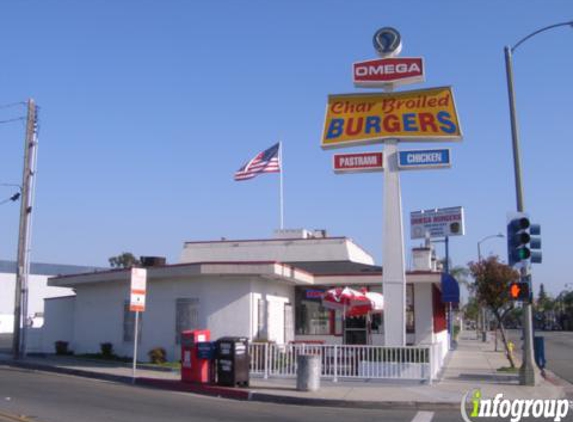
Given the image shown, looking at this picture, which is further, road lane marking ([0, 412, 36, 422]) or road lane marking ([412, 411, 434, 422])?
road lane marking ([412, 411, 434, 422])

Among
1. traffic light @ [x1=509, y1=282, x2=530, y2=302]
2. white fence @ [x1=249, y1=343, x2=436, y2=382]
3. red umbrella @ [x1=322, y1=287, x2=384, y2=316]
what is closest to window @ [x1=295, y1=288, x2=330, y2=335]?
red umbrella @ [x1=322, y1=287, x2=384, y2=316]

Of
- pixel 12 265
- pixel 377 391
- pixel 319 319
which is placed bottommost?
pixel 377 391

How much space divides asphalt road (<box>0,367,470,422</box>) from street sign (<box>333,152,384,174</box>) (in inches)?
353

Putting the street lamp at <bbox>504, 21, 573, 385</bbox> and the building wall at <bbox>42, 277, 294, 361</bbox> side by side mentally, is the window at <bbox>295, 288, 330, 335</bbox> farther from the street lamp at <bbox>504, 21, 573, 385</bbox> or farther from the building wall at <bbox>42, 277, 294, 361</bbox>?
the street lamp at <bbox>504, 21, 573, 385</bbox>

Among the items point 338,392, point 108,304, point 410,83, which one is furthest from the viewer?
point 108,304

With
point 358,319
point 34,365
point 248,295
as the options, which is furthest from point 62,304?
point 358,319

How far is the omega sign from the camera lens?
22.1 meters

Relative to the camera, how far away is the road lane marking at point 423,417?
44.4 ft

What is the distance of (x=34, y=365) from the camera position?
23.8 meters

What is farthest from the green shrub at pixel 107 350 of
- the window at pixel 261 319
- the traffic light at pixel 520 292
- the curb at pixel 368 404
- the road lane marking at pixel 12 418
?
the traffic light at pixel 520 292

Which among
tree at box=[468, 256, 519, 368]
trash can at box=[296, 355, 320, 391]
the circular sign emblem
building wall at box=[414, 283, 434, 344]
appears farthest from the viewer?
building wall at box=[414, 283, 434, 344]

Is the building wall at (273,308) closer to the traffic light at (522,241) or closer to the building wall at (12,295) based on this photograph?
the traffic light at (522,241)

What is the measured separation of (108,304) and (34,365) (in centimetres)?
387

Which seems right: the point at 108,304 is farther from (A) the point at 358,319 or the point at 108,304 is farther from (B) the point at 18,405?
(B) the point at 18,405
